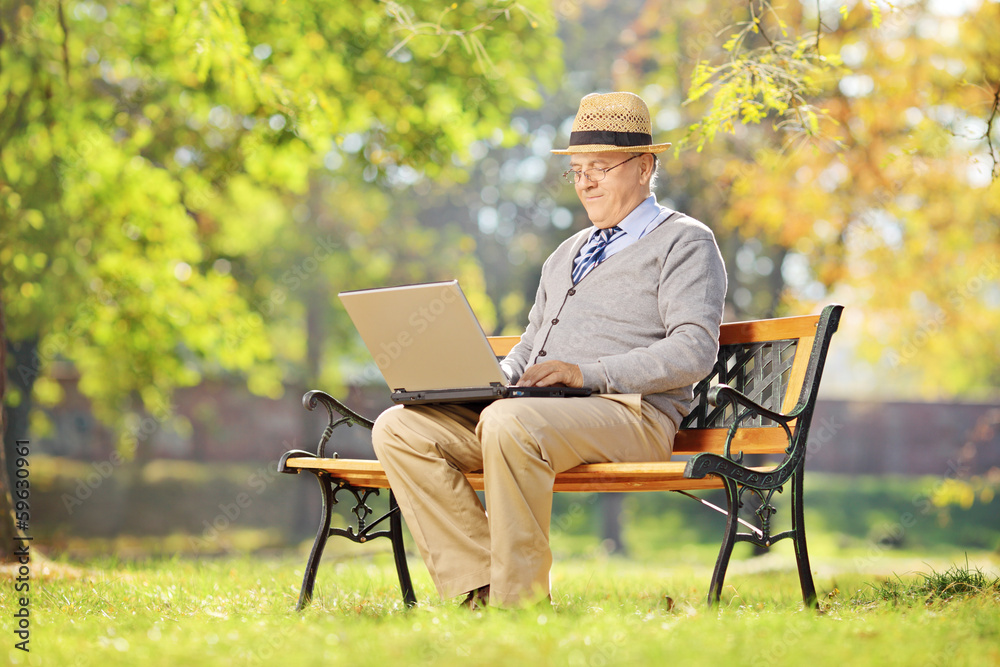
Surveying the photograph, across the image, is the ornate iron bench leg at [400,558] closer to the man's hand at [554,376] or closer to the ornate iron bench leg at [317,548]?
the ornate iron bench leg at [317,548]

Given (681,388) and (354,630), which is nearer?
(354,630)

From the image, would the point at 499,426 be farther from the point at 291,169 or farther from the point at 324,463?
the point at 291,169

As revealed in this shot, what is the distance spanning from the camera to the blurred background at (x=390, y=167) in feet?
19.8

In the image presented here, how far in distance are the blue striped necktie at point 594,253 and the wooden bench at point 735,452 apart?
0.57 metres

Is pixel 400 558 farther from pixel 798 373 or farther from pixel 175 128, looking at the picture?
pixel 175 128

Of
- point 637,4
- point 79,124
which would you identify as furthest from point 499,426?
point 637,4

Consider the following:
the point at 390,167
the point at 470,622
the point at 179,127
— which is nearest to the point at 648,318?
the point at 470,622

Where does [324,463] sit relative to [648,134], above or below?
below

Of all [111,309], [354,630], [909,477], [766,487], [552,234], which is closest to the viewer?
[354,630]

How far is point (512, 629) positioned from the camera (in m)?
2.46

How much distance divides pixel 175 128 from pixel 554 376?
676 cm

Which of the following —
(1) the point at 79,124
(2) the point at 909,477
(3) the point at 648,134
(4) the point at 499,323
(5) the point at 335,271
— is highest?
(1) the point at 79,124

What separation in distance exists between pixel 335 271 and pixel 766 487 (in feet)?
46.4

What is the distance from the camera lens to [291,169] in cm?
827
